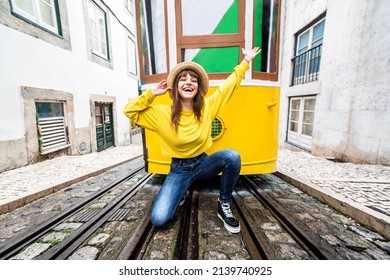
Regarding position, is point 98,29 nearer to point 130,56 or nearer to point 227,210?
point 130,56

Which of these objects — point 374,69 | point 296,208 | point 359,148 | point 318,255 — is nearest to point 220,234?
point 318,255

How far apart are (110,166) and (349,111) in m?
6.04

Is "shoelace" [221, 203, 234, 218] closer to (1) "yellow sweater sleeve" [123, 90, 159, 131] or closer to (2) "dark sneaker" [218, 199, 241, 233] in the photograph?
(2) "dark sneaker" [218, 199, 241, 233]

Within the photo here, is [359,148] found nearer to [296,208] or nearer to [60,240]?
[296,208]

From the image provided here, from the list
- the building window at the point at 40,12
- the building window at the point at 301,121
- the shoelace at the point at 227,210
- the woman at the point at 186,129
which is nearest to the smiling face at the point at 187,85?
the woman at the point at 186,129

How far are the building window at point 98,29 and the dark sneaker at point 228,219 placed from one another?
6188mm

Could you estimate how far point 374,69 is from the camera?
12.1 feet

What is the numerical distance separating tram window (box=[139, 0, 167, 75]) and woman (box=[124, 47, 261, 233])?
0.74m

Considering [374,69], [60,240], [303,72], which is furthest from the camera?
[303,72]

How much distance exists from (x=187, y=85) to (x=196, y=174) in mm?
907

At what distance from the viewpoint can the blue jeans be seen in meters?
1.69

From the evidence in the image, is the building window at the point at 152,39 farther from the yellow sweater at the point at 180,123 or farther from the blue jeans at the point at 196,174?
the blue jeans at the point at 196,174

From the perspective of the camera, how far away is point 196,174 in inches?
71.0
